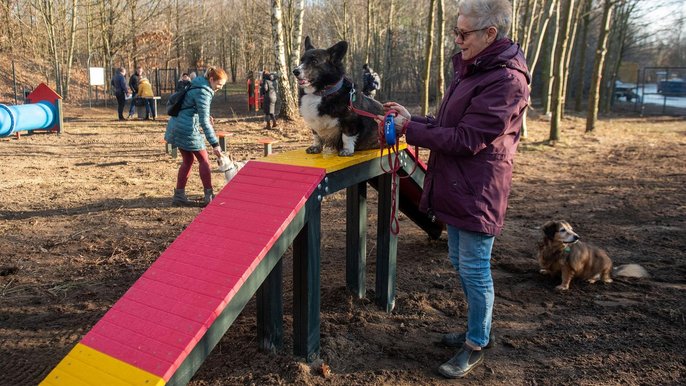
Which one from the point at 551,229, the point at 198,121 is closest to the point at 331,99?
the point at 551,229

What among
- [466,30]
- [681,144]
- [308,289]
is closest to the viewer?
[466,30]

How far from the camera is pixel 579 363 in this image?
12.0 ft

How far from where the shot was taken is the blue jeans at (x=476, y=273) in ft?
10.2

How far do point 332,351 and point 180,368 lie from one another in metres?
1.38

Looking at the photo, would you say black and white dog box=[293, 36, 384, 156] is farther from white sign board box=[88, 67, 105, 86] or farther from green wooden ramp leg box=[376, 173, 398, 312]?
white sign board box=[88, 67, 105, 86]

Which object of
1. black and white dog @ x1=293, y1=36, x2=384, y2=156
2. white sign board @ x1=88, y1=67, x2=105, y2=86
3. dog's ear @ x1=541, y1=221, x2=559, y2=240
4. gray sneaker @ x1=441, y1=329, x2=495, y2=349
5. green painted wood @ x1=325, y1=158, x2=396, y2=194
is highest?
white sign board @ x1=88, y1=67, x2=105, y2=86

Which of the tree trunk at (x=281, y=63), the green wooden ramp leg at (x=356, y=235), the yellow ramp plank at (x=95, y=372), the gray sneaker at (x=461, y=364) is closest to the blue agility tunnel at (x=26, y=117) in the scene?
the tree trunk at (x=281, y=63)

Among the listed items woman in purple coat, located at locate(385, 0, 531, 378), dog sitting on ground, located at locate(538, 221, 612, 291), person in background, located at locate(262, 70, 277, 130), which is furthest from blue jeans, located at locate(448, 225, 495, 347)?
person in background, located at locate(262, 70, 277, 130)

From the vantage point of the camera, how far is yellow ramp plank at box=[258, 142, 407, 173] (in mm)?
3557

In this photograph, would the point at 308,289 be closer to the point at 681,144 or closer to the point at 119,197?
the point at 119,197

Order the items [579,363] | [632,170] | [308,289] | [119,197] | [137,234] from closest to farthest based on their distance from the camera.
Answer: [308,289] → [579,363] → [137,234] → [119,197] → [632,170]

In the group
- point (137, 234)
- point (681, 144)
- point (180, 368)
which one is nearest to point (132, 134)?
point (137, 234)

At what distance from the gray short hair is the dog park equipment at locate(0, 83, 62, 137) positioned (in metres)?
12.7

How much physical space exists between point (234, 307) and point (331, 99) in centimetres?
168
